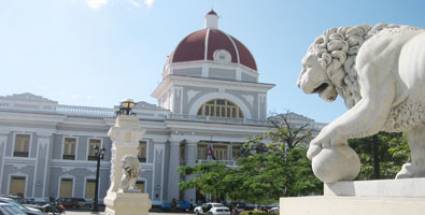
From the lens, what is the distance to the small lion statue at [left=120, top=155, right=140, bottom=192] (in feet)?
43.4

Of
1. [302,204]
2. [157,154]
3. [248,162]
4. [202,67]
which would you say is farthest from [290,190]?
[202,67]

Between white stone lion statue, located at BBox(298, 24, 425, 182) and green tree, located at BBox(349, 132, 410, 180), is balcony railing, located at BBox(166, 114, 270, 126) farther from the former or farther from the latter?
white stone lion statue, located at BBox(298, 24, 425, 182)

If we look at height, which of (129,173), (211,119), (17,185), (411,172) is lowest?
(17,185)

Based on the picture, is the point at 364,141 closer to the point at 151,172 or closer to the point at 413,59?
the point at 413,59

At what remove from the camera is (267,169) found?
19.1 metres

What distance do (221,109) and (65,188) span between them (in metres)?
14.0

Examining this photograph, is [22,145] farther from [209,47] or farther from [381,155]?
[381,155]

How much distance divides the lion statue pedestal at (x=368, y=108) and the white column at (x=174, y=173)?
1292 inches

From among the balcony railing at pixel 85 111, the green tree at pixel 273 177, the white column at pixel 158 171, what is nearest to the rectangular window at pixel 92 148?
the balcony railing at pixel 85 111

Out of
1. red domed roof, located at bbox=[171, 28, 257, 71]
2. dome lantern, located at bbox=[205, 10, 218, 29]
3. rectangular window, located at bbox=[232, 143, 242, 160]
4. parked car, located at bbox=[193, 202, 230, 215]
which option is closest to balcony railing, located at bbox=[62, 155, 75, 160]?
parked car, located at bbox=[193, 202, 230, 215]

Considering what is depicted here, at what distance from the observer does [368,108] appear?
279cm

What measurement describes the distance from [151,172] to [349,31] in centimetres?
3405

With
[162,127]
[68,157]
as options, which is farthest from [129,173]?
[68,157]

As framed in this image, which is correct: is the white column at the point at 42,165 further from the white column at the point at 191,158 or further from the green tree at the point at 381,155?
the green tree at the point at 381,155
